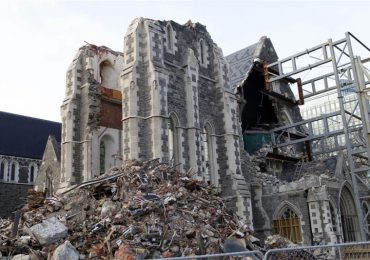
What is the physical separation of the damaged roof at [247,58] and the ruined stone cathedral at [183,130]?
5.73m

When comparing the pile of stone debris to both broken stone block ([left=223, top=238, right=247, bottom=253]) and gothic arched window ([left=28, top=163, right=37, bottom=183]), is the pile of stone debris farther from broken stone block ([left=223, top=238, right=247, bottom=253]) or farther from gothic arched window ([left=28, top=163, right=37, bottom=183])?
gothic arched window ([left=28, top=163, right=37, bottom=183])

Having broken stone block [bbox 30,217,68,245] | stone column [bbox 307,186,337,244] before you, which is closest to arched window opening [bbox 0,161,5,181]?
stone column [bbox 307,186,337,244]

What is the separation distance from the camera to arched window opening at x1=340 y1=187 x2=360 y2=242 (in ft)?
63.8

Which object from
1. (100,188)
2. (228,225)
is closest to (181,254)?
(228,225)

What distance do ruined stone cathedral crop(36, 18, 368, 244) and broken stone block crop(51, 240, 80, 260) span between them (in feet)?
24.5

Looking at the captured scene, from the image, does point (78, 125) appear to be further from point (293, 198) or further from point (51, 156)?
point (293, 198)

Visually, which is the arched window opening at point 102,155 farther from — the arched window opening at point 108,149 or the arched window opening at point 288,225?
the arched window opening at point 288,225

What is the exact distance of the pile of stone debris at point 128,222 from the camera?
856 centimetres

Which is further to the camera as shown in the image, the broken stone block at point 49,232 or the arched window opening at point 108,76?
the arched window opening at point 108,76

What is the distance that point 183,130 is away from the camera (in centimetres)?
1723

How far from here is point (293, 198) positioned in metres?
18.5

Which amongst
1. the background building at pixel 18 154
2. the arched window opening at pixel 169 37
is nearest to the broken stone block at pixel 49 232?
the arched window opening at pixel 169 37

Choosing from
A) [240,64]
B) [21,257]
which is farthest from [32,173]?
[21,257]

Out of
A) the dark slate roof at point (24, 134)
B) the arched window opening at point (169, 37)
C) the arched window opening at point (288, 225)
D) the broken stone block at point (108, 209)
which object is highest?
Result: the dark slate roof at point (24, 134)
